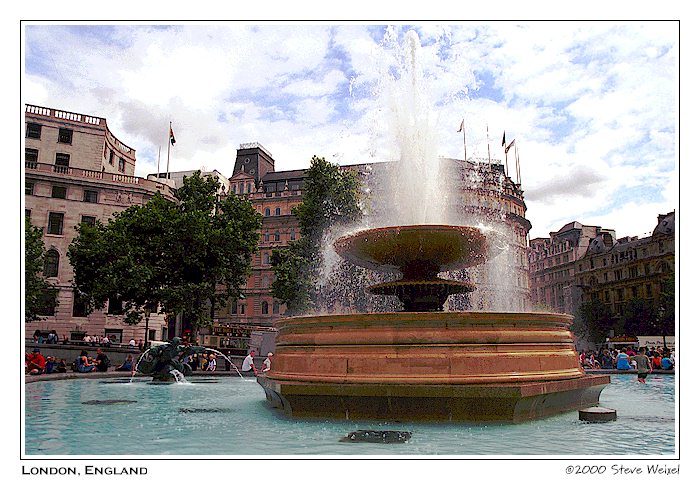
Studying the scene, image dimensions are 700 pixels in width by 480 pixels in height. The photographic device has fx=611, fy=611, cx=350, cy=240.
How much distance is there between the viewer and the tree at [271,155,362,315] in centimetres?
3634

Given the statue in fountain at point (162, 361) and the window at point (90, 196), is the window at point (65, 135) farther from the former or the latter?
the statue in fountain at point (162, 361)

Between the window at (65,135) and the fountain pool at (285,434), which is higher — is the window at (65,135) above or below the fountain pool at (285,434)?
above

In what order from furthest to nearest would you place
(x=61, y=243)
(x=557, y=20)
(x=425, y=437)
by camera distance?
(x=61, y=243), (x=557, y=20), (x=425, y=437)

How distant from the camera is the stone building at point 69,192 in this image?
48.1m

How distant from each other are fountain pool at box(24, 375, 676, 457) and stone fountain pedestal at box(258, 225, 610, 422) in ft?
0.69

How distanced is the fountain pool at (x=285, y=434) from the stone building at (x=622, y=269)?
48.9 m

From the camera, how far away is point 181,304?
33812mm

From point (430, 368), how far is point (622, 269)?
210 feet

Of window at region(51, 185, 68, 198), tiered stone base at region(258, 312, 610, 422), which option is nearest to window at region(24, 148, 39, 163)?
window at region(51, 185, 68, 198)

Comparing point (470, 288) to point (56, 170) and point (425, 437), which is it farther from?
point (56, 170)

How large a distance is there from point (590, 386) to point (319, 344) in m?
4.26

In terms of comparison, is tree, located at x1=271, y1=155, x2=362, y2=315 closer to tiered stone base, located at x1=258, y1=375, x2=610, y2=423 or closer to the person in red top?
the person in red top

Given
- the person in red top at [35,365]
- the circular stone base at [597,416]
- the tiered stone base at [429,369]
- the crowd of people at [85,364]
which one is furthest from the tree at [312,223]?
the circular stone base at [597,416]

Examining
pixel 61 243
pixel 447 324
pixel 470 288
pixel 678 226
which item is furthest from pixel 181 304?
pixel 678 226
